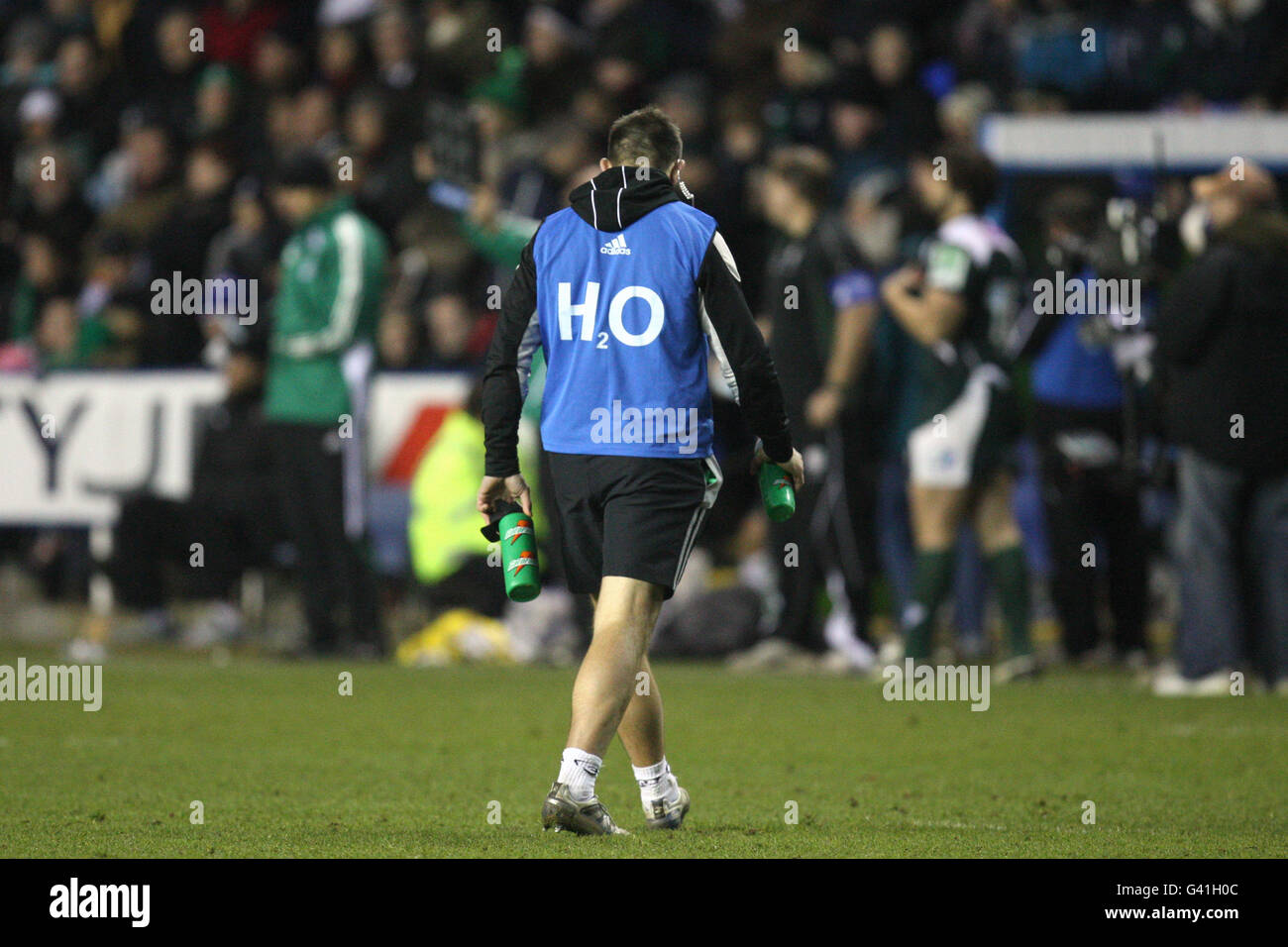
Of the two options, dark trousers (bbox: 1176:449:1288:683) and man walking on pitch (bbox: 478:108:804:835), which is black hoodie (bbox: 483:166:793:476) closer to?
man walking on pitch (bbox: 478:108:804:835)

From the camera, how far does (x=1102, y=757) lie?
8562mm

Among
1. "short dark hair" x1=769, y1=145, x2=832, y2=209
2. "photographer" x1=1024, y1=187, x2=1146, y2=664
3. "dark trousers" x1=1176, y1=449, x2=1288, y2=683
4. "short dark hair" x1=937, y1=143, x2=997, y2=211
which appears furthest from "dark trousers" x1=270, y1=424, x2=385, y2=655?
"dark trousers" x1=1176, y1=449, x2=1288, y2=683

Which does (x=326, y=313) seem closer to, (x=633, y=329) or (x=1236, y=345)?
(x=1236, y=345)

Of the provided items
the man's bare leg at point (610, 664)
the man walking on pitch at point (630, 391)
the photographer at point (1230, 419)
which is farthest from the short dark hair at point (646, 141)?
the photographer at point (1230, 419)

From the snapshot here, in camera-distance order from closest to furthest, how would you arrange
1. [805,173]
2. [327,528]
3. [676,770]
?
[676,770]
[805,173]
[327,528]

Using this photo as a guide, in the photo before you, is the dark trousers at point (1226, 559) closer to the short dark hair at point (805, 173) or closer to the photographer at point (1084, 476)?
the photographer at point (1084, 476)

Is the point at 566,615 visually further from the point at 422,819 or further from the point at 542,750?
the point at 422,819

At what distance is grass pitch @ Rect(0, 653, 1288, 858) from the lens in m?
6.29

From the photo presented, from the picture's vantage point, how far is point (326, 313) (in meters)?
13.2

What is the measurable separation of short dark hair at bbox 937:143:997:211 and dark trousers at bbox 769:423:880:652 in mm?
1642

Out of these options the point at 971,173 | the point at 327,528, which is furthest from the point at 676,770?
the point at 327,528

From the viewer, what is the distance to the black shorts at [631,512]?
6.42m

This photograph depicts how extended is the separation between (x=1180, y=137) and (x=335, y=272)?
5477 millimetres

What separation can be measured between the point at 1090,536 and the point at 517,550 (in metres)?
6.84
